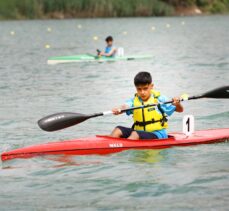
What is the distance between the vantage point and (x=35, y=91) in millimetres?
24078

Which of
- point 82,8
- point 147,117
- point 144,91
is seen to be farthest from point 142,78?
point 82,8

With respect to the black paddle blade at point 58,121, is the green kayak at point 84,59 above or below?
above

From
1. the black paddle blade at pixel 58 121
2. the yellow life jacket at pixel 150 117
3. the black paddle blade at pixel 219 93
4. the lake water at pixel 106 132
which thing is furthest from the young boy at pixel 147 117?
the black paddle blade at pixel 219 93

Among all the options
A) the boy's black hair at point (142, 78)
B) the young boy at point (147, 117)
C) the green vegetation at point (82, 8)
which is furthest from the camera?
the green vegetation at point (82, 8)

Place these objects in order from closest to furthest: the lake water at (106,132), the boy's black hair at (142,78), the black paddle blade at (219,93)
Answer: the lake water at (106,132), the boy's black hair at (142,78), the black paddle blade at (219,93)

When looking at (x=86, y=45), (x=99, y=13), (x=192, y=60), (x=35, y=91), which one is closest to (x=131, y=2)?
(x=99, y=13)

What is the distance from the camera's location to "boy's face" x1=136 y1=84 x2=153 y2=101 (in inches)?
524

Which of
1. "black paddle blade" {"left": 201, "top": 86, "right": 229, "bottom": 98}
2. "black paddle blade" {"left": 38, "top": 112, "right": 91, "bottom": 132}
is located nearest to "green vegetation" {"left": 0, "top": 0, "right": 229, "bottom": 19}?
"black paddle blade" {"left": 201, "top": 86, "right": 229, "bottom": 98}

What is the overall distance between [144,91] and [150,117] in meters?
0.43

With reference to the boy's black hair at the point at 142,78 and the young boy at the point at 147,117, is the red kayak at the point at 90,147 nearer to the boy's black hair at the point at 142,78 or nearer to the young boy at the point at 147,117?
the young boy at the point at 147,117

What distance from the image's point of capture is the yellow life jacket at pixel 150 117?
13.6m

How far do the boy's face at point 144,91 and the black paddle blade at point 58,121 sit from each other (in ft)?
3.40

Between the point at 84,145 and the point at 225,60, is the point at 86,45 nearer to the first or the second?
the point at 225,60

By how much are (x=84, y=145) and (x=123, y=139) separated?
22.8 inches
